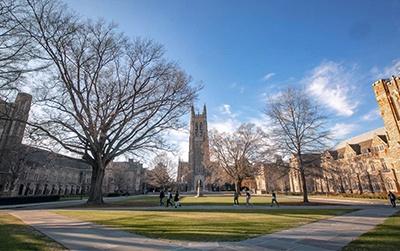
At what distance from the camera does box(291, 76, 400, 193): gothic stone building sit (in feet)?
101

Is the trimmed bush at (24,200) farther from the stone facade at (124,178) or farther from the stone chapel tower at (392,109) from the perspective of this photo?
the stone chapel tower at (392,109)

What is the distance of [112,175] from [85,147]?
78392 mm

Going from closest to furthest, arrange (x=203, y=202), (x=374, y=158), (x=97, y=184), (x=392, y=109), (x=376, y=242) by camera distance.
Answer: (x=376, y=242) → (x=97, y=184) → (x=203, y=202) → (x=392, y=109) → (x=374, y=158)

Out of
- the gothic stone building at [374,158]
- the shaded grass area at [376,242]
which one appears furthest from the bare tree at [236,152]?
the shaded grass area at [376,242]

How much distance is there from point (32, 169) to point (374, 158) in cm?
8653

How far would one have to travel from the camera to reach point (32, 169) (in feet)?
207

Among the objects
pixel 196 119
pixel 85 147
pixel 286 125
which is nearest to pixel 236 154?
pixel 286 125

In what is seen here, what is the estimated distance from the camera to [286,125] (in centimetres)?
3022

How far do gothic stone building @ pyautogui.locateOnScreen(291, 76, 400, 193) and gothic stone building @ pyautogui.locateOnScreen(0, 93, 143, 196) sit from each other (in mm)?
32877

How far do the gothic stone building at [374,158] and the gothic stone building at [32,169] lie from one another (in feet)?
108

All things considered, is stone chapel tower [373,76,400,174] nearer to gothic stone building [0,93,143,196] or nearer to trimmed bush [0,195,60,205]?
gothic stone building [0,93,143,196]

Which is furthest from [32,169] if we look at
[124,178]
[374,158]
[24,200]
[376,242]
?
[374,158]

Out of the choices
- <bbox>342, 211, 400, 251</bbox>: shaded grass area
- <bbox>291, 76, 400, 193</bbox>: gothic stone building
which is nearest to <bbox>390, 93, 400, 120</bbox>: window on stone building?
<bbox>291, 76, 400, 193</bbox>: gothic stone building

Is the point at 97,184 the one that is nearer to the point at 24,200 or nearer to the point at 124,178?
the point at 24,200
